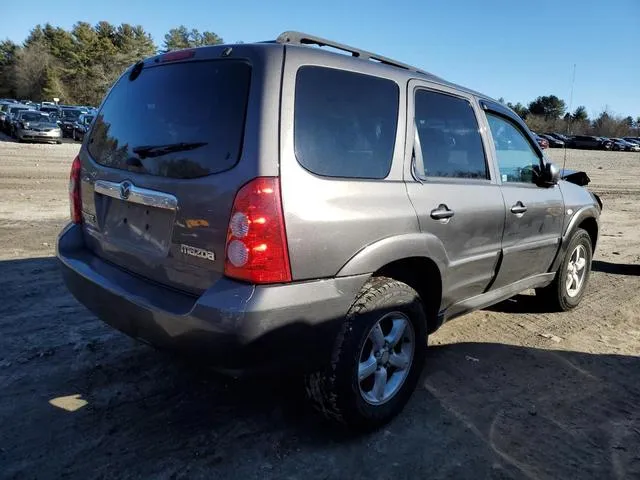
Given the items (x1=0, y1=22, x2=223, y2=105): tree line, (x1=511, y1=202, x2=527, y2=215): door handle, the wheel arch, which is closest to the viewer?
the wheel arch

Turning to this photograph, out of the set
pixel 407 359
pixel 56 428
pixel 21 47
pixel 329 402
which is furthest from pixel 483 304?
pixel 21 47

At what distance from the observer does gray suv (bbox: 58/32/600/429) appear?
231 centimetres

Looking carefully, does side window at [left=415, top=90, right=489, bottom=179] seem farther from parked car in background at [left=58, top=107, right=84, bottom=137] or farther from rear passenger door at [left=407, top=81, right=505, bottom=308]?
parked car in background at [left=58, top=107, right=84, bottom=137]

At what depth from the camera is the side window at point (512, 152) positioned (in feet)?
13.0

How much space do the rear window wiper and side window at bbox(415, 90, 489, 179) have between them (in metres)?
1.36

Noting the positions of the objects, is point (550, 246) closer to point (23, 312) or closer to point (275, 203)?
point (275, 203)

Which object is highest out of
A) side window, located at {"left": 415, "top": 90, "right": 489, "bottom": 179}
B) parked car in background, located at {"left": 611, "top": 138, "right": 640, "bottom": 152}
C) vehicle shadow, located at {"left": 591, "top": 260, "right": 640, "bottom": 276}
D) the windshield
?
parked car in background, located at {"left": 611, "top": 138, "right": 640, "bottom": 152}

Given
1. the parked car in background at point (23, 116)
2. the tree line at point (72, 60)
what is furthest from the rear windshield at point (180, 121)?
the tree line at point (72, 60)

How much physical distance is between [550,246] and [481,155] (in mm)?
1288

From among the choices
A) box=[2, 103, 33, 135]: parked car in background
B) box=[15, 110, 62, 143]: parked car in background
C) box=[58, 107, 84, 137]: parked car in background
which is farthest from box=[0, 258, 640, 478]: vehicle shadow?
box=[58, 107, 84, 137]: parked car in background

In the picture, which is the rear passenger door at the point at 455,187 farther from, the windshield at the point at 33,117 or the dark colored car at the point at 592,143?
the dark colored car at the point at 592,143

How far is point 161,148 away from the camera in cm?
264

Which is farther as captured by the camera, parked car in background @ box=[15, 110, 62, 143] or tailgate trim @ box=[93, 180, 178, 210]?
parked car in background @ box=[15, 110, 62, 143]

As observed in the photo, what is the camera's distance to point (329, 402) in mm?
2664
